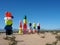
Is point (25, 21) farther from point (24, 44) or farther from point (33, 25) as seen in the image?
point (24, 44)

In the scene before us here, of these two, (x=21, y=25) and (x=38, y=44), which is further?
(x=21, y=25)

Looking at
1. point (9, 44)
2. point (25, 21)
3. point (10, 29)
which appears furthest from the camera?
point (25, 21)

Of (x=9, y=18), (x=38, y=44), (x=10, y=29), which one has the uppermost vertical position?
(x=9, y=18)

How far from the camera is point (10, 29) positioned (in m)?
13.8

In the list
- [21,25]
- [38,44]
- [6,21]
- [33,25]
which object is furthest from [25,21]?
[38,44]

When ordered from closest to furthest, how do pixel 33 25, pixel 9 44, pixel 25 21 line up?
pixel 9 44 → pixel 25 21 → pixel 33 25

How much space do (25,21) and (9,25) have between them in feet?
23.3

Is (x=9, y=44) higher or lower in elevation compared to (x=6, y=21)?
lower

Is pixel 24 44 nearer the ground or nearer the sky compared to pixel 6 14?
nearer the ground

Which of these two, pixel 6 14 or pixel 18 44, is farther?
pixel 6 14

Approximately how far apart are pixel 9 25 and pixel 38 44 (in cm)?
432

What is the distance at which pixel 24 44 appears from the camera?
33.4 feet

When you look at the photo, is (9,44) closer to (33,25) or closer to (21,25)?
(21,25)

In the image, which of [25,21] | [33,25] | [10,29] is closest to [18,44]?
[10,29]
